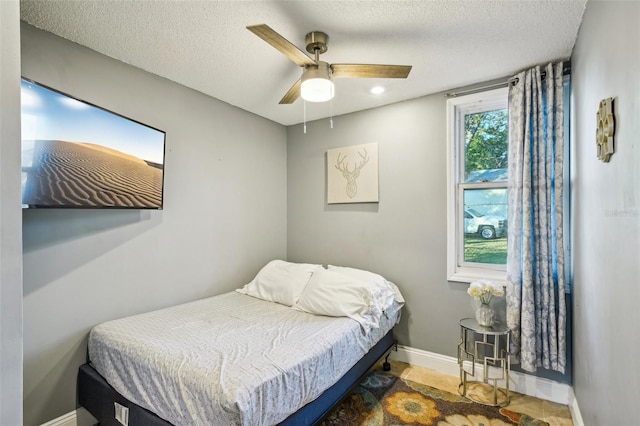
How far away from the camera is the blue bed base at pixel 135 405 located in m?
1.60

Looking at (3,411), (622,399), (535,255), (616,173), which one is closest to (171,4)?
(3,411)

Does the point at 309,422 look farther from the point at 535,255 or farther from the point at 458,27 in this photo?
the point at 458,27

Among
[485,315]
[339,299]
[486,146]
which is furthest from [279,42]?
[485,315]

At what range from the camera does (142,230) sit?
7.93 ft

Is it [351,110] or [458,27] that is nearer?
[458,27]

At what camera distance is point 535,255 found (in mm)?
2273

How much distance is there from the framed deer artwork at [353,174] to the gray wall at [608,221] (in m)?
1.62

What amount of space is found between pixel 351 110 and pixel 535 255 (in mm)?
2126

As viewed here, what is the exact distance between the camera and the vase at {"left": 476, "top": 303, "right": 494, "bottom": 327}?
2.36m

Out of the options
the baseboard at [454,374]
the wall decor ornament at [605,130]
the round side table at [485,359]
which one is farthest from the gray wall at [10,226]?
the round side table at [485,359]

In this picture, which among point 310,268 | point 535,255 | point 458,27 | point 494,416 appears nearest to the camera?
point 458,27

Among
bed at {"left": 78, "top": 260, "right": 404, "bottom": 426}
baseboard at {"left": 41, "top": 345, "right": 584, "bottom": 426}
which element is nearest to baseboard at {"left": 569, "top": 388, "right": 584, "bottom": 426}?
baseboard at {"left": 41, "top": 345, "right": 584, "bottom": 426}

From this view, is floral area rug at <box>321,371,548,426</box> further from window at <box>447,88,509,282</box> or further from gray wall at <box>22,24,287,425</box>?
gray wall at <box>22,24,287,425</box>

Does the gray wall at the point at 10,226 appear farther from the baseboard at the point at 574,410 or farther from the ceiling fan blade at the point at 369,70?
the baseboard at the point at 574,410
